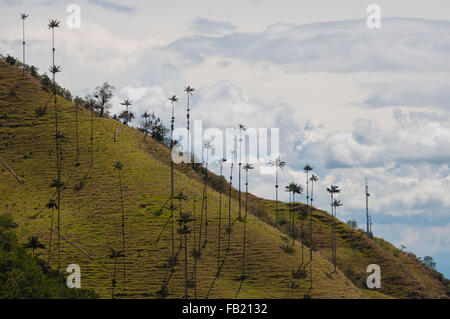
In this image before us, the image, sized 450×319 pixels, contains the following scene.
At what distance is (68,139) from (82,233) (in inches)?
2011

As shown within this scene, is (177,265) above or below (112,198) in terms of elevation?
below

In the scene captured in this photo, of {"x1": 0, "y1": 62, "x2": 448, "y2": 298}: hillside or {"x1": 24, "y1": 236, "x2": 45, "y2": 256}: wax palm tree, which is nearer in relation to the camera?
{"x1": 24, "y1": 236, "x2": 45, "y2": 256}: wax palm tree

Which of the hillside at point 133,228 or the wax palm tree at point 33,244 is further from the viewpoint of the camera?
the hillside at point 133,228

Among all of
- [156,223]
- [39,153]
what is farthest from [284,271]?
[39,153]

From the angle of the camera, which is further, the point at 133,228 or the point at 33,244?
the point at 133,228

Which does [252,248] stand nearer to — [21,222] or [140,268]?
[140,268]

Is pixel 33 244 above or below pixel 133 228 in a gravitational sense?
below

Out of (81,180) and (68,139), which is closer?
(81,180)

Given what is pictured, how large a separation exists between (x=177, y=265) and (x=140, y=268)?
26.6ft

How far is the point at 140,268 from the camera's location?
139375mm

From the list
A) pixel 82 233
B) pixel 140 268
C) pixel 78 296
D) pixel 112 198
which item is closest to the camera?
pixel 78 296

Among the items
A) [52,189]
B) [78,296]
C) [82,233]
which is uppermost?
[52,189]
